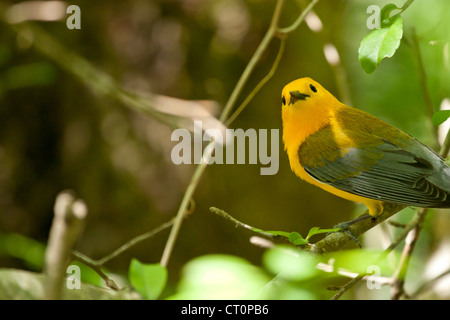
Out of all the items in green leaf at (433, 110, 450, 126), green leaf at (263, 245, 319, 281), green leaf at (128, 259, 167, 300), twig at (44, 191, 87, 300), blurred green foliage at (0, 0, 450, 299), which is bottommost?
twig at (44, 191, 87, 300)

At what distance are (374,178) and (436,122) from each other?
509 mm

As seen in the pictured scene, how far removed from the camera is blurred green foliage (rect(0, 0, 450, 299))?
9.37 feet

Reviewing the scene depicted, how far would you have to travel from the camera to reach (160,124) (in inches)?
131

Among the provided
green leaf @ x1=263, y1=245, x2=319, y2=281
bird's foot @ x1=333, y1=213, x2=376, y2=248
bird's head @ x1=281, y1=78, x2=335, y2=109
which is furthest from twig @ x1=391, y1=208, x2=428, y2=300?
bird's head @ x1=281, y1=78, x2=335, y2=109

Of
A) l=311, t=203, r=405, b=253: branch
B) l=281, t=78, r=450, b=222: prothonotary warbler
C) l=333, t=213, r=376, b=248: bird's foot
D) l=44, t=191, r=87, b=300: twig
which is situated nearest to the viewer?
l=44, t=191, r=87, b=300: twig

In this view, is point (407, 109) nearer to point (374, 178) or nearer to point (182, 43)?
point (374, 178)

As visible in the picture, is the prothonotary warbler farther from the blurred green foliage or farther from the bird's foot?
the blurred green foliage

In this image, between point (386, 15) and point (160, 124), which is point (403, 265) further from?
point (160, 124)

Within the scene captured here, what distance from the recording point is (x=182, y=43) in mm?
3199

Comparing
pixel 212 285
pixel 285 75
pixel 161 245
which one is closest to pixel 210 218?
pixel 161 245

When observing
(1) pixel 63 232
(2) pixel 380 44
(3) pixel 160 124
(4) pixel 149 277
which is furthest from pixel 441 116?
(3) pixel 160 124

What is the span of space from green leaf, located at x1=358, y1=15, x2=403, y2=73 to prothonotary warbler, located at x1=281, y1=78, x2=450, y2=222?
1.31 ft

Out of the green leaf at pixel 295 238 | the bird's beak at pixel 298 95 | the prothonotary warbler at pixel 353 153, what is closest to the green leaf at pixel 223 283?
the green leaf at pixel 295 238
